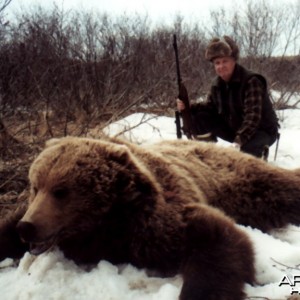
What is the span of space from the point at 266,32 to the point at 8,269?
1277cm

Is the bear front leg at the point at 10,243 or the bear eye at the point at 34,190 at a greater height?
the bear eye at the point at 34,190

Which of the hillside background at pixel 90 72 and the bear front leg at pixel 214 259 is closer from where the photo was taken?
the bear front leg at pixel 214 259

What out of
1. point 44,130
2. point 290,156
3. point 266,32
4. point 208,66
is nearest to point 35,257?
point 44,130

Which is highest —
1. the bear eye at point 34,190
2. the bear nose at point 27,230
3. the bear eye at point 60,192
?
the bear eye at point 60,192

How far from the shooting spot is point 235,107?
5.13 metres

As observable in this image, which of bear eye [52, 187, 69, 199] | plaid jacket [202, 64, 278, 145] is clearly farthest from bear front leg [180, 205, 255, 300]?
plaid jacket [202, 64, 278, 145]

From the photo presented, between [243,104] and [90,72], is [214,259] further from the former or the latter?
[90,72]

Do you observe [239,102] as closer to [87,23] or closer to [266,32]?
[87,23]

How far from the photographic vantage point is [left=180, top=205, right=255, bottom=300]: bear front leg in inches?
80.7

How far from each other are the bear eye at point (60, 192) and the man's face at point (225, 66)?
10.1ft

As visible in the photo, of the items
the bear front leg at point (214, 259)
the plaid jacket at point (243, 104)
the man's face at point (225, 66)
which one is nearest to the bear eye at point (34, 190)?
the bear front leg at point (214, 259)

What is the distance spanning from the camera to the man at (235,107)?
15.8ft

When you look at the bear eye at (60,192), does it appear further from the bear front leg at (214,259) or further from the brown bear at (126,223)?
the bear front leg at (214,259)

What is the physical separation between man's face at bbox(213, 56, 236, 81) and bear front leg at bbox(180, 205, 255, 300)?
8.99 ft
